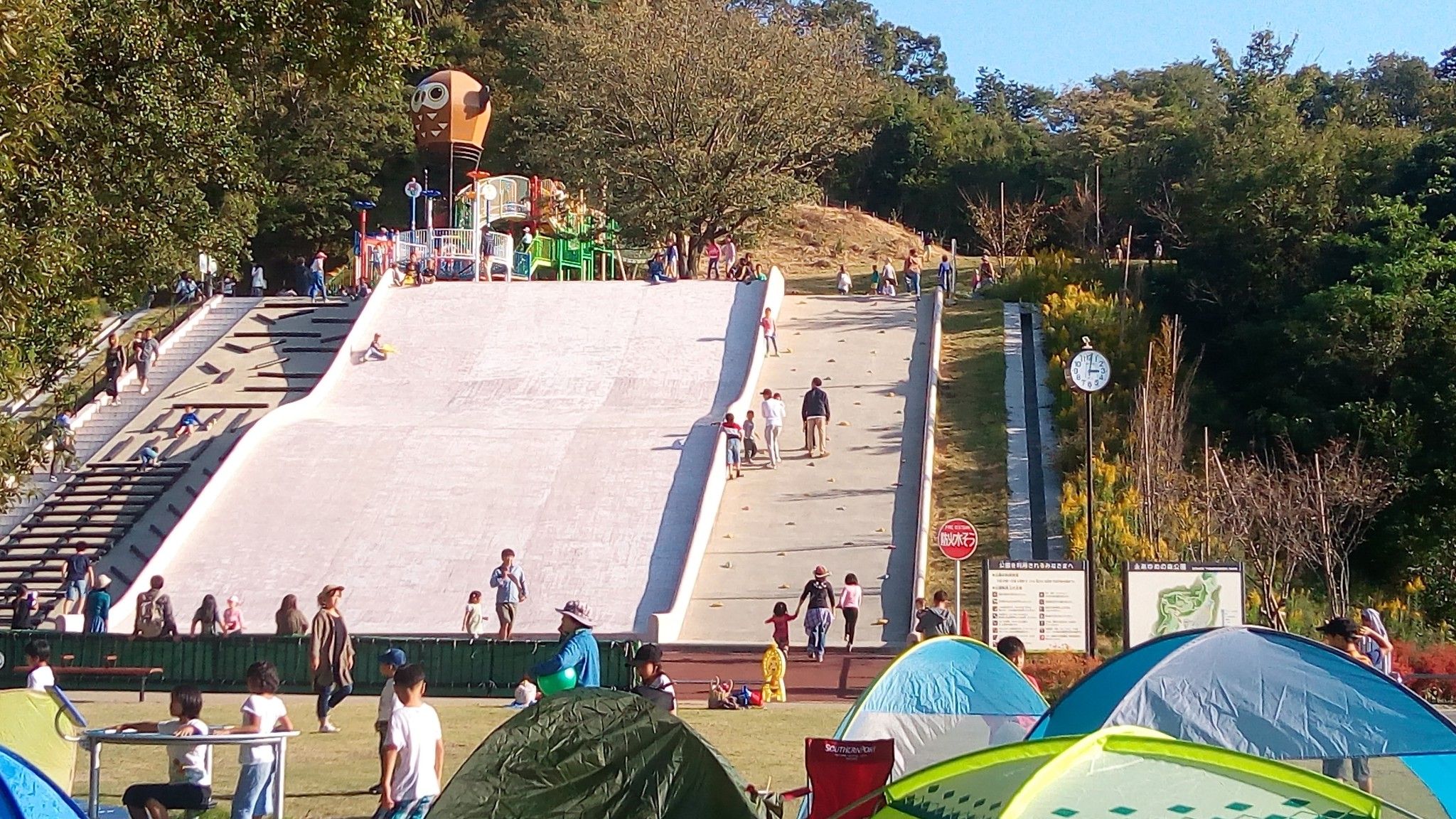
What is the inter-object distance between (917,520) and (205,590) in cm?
1163

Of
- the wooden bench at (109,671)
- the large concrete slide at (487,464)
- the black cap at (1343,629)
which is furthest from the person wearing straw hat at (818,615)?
the black cap at (1343,629)

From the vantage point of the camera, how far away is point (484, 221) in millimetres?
44219

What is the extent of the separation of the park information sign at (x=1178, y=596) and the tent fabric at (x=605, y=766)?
35.2 ft

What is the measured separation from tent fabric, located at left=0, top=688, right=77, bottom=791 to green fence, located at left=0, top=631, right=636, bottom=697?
942cm

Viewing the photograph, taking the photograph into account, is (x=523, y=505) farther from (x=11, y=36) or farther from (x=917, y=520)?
(x=11, y=36)

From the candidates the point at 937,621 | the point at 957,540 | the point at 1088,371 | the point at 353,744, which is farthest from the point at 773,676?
the point at 1088,371

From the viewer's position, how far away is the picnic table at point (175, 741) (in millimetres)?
9000

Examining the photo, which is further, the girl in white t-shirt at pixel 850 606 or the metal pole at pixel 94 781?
the girl in white t-shirt at pixel 850 606

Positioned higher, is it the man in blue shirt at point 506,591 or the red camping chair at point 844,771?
the red camping chair at point 844,771

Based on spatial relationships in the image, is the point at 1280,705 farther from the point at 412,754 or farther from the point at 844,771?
the point at 412,754

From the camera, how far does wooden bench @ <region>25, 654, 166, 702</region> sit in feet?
64.3

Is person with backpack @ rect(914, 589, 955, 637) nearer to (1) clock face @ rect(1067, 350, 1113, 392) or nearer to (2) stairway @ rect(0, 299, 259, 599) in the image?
(1) clock face @ rect(1067, 350, 1113, 392)

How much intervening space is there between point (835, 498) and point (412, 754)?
62.6 ft

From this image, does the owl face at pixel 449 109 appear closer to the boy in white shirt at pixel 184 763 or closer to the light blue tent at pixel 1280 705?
the boy in white shirt at pixel 184 763
